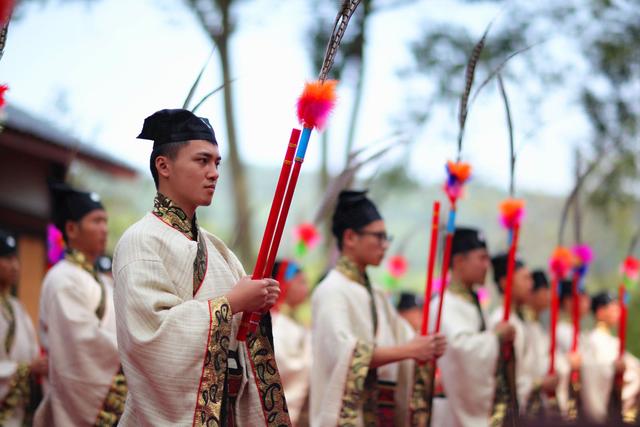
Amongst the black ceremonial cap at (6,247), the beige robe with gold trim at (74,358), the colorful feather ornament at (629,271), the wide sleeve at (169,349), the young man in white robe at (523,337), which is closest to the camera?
the wide sleeve at (169,349)

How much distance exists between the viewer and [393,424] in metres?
5.32

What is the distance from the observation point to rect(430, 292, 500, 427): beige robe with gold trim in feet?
18.6

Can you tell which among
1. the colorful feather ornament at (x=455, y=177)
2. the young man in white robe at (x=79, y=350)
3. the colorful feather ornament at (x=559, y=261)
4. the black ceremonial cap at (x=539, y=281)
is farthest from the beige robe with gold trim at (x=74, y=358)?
the black ceremonial cap at (x=539, y=281)

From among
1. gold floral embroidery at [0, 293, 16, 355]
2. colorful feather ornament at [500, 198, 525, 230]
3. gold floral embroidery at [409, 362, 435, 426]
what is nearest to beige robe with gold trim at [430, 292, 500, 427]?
gold floral embroidery at [409, 362, 435, 426]

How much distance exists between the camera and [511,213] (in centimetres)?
550

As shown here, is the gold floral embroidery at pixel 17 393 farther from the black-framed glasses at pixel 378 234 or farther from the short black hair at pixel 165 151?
the short black hair at pixel 165 151

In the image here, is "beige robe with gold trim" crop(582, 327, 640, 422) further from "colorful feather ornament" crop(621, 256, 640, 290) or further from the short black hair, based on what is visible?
the short black hair

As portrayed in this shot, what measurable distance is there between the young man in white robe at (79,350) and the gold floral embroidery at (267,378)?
1.82 metres

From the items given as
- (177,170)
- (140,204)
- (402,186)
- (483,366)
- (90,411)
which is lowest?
(90,411)

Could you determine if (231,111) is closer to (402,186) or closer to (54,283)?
(402,186)

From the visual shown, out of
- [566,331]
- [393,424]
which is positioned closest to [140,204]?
[566,331]

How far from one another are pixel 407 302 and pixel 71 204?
429 cm

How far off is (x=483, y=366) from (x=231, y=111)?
30.5 ft

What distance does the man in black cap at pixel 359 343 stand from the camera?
192 inches
